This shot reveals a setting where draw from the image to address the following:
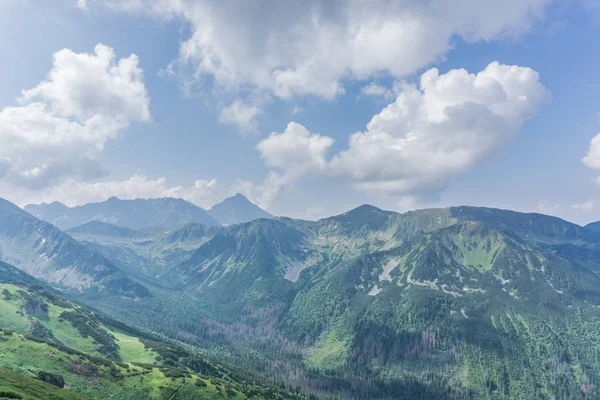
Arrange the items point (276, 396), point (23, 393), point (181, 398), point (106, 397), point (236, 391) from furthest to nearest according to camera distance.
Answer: point (276, 396) < point (236, 391) < point (181, 398) < point (106, 397) < point (23, 393)

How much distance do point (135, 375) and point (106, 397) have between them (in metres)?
20.2

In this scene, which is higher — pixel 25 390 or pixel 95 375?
pixel 25 390

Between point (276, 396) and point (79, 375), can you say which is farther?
point (276, 396)

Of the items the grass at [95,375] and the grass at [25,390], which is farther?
the grass at [95,375]

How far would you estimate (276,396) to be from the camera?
630ft

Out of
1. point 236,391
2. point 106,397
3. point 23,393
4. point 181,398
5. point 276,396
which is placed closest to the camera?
point 23,393

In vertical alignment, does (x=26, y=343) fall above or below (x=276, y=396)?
above

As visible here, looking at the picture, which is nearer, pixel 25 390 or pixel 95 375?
pixel 25 390

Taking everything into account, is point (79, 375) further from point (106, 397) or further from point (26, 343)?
point (26, 343)

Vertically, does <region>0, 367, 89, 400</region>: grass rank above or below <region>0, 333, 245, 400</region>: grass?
above

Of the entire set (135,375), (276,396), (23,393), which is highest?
(23,393)

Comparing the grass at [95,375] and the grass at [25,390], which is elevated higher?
the grass at [25,390]

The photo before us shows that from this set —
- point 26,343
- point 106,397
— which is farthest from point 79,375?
point 26,343

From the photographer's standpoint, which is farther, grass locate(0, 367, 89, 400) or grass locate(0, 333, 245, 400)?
grass locate(0, 333, 245, 400)
